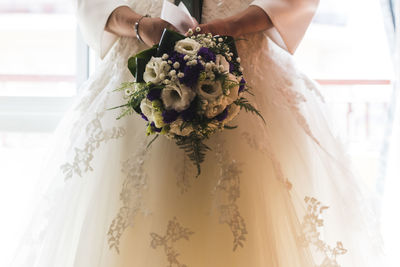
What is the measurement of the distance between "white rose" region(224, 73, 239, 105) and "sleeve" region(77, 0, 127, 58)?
452mm

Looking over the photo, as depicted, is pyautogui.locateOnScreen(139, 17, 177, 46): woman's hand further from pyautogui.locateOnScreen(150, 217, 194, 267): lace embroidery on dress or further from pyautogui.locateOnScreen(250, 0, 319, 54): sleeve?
pyautogui.locateOnScreen(150, 217, 194, 267): lace embroidery on dress

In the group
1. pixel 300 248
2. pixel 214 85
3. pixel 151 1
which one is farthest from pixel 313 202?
pixel 151 1

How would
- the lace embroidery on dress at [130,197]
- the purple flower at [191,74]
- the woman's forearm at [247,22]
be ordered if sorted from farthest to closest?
the woman's forearm at [247,22] < the lace embroidery on dress at [130,197] < the purple flower at [191,74]

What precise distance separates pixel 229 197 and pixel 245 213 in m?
0.05

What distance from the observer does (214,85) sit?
78 centimetres

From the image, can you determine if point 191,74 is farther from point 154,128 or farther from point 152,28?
point 152,28

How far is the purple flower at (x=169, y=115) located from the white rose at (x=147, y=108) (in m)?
0.03

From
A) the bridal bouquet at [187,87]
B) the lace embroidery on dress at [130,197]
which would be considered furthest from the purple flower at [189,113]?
the lace embroidery on dress at [130,197]

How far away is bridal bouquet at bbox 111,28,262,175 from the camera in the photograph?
0.77m

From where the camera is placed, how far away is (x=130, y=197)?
0.91 meters

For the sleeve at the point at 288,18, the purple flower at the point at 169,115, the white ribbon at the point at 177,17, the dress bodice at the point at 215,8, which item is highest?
the dress bodice at the point at 215,8

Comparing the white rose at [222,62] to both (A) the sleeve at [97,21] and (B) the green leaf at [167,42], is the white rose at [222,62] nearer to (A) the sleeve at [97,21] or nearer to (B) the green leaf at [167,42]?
(B) the green leaf at [167,42]

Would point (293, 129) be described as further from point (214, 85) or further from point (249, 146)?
point (214, 85)

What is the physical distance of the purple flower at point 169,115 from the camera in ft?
2.56
